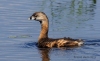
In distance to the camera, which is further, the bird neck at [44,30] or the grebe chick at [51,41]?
the bird neck at [44,30]

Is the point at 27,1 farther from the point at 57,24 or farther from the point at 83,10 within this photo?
the point at 57,24

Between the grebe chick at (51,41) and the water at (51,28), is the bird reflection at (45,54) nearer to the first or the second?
the water at (51,28)

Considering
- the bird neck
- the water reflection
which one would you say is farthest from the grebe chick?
the water reflection

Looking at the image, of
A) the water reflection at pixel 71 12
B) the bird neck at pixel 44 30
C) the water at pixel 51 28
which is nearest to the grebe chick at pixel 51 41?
the bird neck at pixel 44 30

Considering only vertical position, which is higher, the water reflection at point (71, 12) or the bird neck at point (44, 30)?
the bird neck at point (44, 30)

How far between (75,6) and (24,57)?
26.4 ft

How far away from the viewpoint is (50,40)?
1658 centimetres

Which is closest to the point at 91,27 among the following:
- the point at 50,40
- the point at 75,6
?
the point at 50,40

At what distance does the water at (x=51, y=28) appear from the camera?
49.5 feet

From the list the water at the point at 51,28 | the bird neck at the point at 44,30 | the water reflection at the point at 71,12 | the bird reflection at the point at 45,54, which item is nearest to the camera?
the bird reflection at the point at 45,54

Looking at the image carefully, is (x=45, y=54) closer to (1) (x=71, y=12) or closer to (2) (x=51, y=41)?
(2) (x=51, y=41)

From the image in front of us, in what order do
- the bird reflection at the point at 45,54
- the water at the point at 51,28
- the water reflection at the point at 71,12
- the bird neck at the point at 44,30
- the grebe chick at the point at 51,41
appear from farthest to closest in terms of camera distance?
the water reflection at the point at 71,12 → the bird neck at the point at 44,30 → the grebe chick at the point at 51,41 → the water at the point at 51,28 → the bird reflection at the point at 45,54

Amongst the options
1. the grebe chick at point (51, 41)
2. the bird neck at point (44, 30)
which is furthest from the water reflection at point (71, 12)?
the grebe chick at point (51, 41)

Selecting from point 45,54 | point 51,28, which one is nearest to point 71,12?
point 51,28
